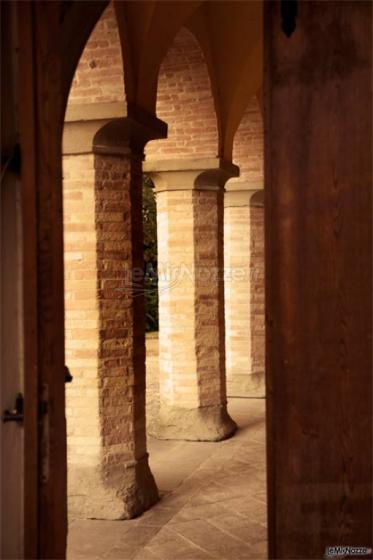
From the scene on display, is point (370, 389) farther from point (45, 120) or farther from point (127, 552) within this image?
point (127, 552)

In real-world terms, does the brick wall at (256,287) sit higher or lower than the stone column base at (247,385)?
higher

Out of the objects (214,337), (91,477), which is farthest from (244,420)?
(91,477)

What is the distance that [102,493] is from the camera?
17.8ft

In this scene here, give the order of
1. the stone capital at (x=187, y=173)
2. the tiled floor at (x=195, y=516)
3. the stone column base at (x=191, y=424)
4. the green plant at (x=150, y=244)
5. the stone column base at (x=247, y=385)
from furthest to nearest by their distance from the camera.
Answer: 1. the green plant at (x=150, y=244)
2. the stone column base at (x=247, y=385)
3. the stone column base at (x=191, y=424)
4. the stone capital at (x=187, y=173)
5. the tiled floor at (x=195, y=516)

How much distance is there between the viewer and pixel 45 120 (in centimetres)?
243

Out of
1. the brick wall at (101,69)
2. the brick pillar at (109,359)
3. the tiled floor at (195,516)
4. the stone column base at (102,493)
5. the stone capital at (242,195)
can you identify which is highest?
the brick wall at (101,69)

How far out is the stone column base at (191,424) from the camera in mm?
7859

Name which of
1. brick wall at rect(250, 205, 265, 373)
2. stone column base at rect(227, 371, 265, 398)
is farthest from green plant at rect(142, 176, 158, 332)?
stone column base at rect(227, 371, 265, 398)

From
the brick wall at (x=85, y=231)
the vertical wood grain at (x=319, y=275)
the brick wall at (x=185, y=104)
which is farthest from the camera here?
the brick wall at (x=185, y=104)

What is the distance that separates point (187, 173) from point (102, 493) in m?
3.84

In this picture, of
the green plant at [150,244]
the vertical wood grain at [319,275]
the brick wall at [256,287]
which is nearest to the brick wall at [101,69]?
the vertical wood grain at [319,275]

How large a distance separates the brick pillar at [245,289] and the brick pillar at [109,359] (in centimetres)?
509

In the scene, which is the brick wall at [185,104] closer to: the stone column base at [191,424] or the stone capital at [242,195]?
the stone capital at [242,195]

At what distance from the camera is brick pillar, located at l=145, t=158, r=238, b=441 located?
25.9 ft
